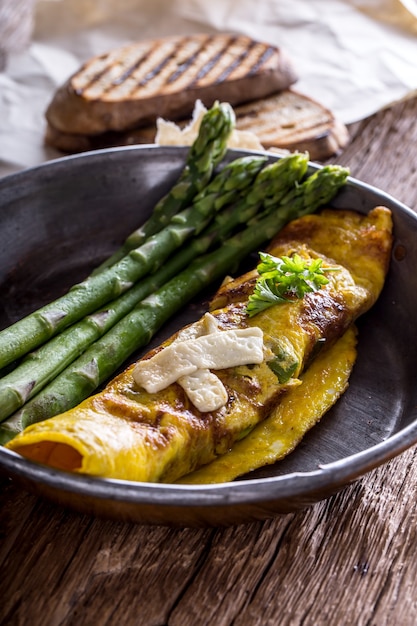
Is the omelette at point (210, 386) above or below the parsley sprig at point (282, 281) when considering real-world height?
below

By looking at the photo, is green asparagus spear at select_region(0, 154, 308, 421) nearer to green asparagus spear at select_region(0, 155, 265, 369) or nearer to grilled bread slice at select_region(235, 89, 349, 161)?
green asparagus spear at select_region(0, 155, 265, 369)

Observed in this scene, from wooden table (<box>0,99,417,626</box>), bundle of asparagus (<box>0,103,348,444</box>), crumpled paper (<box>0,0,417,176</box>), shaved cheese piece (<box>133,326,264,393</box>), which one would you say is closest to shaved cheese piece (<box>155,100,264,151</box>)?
bundle of asparagus (<box>0,103,348,444</box>)

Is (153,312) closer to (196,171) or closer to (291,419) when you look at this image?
(291,419)

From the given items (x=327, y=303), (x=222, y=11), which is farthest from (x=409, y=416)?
(x=222, y=11)

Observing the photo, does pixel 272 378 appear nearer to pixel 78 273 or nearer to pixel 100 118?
pixel 78 273

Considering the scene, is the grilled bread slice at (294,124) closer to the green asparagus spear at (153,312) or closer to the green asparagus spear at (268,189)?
the green asparagus spear at (268,189)

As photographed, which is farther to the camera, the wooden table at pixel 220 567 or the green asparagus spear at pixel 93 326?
the green asparagus spear at pixel 93 326

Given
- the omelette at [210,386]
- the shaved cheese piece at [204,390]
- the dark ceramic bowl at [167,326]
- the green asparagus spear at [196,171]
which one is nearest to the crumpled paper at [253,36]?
the dark ceramic bowl at [167,326]
